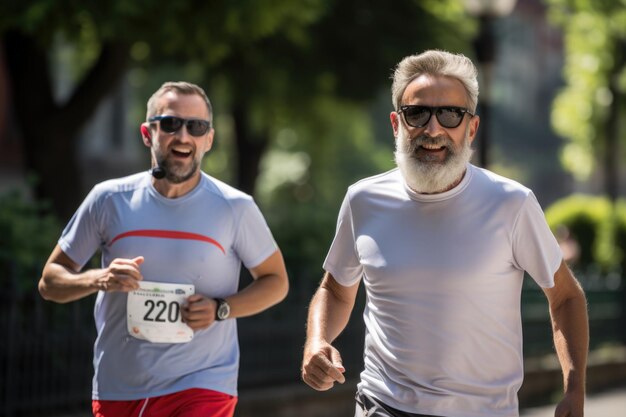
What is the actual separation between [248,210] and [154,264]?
493 mm

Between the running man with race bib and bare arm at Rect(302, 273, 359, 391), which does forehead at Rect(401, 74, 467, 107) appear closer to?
bare arm at Rect(302, 273, 359, 391)

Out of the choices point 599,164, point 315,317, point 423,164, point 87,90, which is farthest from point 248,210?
point 599,164

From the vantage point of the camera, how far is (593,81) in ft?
79.7

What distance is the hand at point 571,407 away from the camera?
13.0ft

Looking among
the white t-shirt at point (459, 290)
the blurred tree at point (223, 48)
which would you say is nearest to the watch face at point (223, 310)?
the white t-shirt at point (459, 290)

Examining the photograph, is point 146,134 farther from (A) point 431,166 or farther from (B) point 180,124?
(A) point 431,166

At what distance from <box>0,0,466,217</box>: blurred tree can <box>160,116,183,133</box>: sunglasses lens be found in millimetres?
7112

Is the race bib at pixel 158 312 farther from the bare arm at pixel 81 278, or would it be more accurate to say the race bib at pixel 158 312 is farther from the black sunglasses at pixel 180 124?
the black sunglasses at pixel 180 124

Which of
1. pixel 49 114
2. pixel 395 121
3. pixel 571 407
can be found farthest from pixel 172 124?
pixel 49 114

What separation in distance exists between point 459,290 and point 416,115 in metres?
0.62

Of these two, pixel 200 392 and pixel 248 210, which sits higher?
pixel 248 210

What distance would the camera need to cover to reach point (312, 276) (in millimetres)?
11656

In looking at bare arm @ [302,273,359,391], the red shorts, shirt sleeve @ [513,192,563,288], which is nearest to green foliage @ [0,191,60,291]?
the red shorts

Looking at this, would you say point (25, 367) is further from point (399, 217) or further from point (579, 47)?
point (579, 47)
